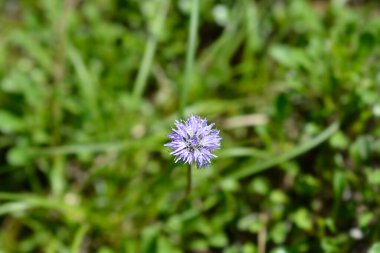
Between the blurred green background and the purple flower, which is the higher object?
the blurred green background

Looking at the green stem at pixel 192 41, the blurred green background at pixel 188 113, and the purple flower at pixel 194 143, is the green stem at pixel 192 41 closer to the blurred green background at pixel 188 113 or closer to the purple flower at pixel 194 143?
the blurred green background at pixel 188 113

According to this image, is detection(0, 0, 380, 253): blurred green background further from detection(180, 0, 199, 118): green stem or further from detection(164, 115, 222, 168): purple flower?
detection(164, 115, 222, 168): purple flower

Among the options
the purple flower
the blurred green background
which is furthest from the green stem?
the purple flower


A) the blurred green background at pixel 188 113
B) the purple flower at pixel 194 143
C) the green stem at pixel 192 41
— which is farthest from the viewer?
the blurred green background at pixel 188 113

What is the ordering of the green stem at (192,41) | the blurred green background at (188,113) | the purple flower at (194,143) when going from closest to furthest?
the purple flower at (194,143) → the green stem at (192,41) → the blurred green background at (188,113)

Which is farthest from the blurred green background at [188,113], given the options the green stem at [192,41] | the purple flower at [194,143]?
the purple flower at [194,143]

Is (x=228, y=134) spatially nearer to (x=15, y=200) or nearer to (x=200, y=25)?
(x=200, y=25)
